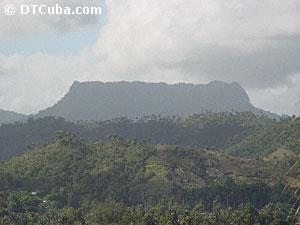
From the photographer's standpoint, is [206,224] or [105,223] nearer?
[206,224]

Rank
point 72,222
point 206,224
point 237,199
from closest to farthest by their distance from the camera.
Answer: point 206,224
point 72,222
point 237,199

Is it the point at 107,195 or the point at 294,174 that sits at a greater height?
the point at 294,174

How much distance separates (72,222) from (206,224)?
3119 centimetres

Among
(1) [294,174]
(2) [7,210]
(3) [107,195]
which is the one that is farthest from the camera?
(3) [107,195]

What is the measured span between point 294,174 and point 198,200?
532 feet

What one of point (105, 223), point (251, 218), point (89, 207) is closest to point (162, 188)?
point (89, 207)

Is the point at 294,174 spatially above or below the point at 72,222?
above

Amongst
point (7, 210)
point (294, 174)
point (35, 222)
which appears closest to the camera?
point (294, 174)

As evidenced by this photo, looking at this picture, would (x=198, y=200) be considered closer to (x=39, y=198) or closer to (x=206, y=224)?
(x=39, y=198)

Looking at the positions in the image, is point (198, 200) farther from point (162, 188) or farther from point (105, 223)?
point (105, 223)

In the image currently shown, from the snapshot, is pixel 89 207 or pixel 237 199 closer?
pixel 89 207

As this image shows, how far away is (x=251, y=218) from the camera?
356 ft

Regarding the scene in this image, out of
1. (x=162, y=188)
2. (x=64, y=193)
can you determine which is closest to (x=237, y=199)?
(x=162, y=188)

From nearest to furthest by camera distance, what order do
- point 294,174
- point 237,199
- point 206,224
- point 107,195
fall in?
point 294,174 < point 206,224 < point 237,199 < point 107,195
